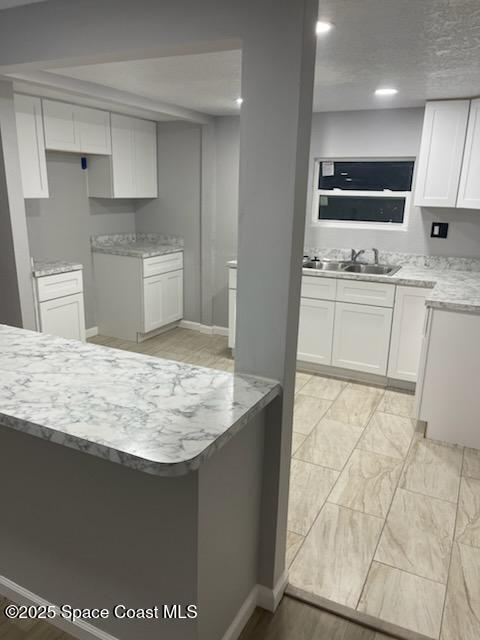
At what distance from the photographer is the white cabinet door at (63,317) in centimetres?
393

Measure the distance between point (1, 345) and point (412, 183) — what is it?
3648 millimetres

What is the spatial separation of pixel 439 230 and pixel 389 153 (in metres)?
0.80

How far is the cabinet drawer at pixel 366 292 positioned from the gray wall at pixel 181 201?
1.89 metres

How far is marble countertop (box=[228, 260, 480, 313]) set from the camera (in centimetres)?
297

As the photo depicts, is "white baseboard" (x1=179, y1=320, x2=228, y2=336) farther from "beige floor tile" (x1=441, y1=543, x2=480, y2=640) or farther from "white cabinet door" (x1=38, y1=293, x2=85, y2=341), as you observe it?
"beige floor tile" (x1=441, y1=543, x2=480, y2=640)

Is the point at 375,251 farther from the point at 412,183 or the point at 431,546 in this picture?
the point at 431,546

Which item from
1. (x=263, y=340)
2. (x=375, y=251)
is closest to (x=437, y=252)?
(x=375, y=251)

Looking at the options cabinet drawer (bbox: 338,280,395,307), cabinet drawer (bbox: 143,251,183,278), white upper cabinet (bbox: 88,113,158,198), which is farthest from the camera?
cabinet drawer (bbox: 143,251,183,278)

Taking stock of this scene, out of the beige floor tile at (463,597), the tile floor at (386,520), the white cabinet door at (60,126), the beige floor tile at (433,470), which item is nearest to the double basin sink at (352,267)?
the tile floor at (386,520)

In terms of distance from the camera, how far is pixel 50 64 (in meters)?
2.08

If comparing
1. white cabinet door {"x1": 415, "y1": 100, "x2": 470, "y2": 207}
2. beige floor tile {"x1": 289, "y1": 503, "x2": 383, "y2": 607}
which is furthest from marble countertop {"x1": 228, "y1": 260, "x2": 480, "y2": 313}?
beige floor tile {"x1": 289, "y1": 503, "x2": 383, "y2": 607}

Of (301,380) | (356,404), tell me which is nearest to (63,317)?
(301,380)

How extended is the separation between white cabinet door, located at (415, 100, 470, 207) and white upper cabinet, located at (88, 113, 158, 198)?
9.01 feet

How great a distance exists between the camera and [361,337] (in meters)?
4.02
